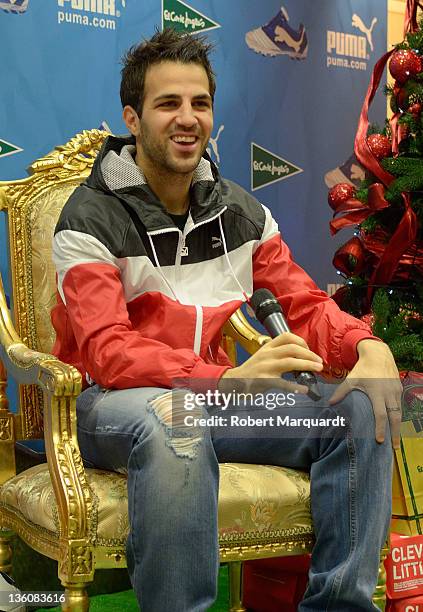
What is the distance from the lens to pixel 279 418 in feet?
6.68

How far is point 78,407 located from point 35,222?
2.25 feet

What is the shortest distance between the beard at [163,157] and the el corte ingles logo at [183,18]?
106 centimetres

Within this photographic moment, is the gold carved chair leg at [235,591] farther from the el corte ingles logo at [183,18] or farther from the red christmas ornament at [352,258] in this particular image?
the el corte ingles logo at [183,18]

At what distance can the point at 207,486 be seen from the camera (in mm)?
1858

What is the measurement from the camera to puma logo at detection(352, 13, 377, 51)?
3.88 metres

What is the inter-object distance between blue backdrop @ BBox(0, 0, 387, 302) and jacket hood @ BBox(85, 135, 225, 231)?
2.18 feet

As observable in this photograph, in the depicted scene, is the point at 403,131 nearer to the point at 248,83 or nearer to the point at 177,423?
the point at 248,83

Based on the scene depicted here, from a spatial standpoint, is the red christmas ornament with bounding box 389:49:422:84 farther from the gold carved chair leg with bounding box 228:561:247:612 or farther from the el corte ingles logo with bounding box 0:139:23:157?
the gold carved chair leg with bounding box 228:561:247:612

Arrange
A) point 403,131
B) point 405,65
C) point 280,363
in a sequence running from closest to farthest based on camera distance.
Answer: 1. point 280,363
2. point 405,65
3. point 403,131

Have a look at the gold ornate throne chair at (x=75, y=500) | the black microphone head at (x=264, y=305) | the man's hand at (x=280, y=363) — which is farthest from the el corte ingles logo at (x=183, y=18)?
the man's hand at (x=280, y=363)

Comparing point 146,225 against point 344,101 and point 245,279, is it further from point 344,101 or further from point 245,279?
point 344,101

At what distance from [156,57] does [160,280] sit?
1.97ft

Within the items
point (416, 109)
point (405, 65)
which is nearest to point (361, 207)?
point (416, 109)

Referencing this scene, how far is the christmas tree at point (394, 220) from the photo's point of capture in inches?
113
